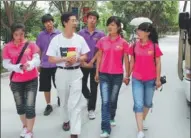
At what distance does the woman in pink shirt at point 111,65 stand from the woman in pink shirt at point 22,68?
0.93m

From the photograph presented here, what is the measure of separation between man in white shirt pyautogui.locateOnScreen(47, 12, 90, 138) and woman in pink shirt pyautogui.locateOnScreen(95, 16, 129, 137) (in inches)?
12.6

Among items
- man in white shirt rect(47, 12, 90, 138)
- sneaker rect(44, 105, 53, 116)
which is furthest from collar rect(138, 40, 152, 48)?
sneaker rect(44, 105, 53, 116)

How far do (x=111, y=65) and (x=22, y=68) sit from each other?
1.21 metres

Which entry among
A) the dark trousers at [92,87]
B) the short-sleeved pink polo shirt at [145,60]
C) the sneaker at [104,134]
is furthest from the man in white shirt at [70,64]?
the dark trousers at [92,87]

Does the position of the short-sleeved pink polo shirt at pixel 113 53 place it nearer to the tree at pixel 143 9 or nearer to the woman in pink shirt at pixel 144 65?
the woman in pink shirt at pixel 144 65

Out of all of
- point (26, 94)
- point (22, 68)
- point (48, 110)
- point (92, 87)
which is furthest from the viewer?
point (48, 110)

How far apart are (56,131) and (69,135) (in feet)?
1.10

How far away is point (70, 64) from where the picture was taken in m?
4.75

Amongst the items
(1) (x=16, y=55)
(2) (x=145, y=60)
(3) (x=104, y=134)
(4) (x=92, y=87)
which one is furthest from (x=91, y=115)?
(1) (x=16, y=55)

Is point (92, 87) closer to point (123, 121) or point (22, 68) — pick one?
point (123, 121)

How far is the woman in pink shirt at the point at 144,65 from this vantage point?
4812 mm

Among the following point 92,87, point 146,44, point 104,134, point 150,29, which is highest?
point 150,29

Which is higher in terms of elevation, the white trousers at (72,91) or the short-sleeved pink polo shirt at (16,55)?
the short-sleeved pink polo shirt at (16,55)

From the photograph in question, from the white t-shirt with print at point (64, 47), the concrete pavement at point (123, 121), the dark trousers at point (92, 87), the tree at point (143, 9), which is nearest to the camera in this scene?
the white t-shirt with print at point (64, 47)
